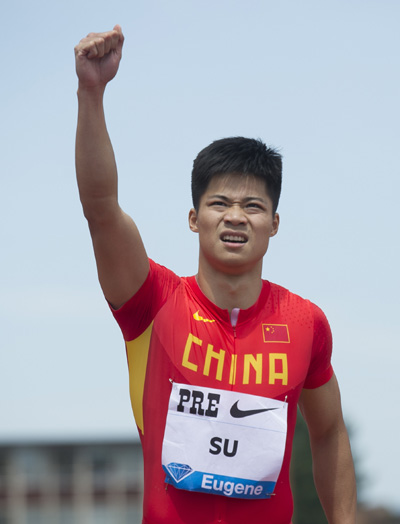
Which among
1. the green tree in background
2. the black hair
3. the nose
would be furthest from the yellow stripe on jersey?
the green tree in background

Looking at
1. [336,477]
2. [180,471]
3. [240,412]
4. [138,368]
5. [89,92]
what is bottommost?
[336,477]

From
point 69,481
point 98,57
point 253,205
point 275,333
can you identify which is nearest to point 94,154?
point 98,57

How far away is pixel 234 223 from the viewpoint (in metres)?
5.73

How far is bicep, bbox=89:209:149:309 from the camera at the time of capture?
17.7ft

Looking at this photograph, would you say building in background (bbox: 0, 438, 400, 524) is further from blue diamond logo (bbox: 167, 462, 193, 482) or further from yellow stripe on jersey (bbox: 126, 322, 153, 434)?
blue diamond logo (bbox: 167, 462, 193, 482)

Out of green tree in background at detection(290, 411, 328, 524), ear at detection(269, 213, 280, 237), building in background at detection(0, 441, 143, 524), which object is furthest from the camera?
building in background at detection(0, 441, 143, 524)

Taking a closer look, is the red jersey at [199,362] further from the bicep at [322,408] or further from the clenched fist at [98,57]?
the clenched fist at [98,57]

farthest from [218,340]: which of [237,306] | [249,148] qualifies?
[249,148]

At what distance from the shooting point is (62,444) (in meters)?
72.1

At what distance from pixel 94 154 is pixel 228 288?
124 cm

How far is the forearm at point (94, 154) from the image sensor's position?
522 centimetres

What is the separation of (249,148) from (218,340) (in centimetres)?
117

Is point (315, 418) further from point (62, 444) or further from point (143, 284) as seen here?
point (62, 444)

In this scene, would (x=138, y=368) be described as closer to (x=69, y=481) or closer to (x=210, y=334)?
(x=210, y=334)
